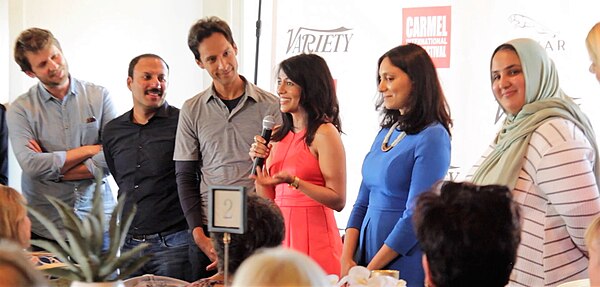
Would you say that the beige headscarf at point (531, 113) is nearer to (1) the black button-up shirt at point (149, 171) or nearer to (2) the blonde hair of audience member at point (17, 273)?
(1) the black button-up shirt at point (149, 171)

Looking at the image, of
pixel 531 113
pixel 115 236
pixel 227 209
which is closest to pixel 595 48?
pixel 531 113

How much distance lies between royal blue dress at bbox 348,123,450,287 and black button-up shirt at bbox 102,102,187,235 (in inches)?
40.6

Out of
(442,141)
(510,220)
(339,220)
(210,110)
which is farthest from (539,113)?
(339,220)

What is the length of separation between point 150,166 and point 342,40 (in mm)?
1555

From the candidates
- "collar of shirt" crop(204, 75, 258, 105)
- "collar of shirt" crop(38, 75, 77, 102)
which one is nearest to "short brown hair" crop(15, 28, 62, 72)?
"collar of shirt" crop(38, 75, 77, 102)

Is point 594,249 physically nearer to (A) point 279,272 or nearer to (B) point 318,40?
(A) point 279,272

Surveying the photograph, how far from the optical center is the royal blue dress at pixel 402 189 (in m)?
3.02

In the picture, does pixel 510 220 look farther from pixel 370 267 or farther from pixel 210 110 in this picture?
pixel 210 110

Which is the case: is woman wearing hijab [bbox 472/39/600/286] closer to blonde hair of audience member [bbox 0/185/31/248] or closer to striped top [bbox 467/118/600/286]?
striped top [bbox 467/118/600/286]

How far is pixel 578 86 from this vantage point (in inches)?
168

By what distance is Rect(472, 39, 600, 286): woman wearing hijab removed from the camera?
104 inches

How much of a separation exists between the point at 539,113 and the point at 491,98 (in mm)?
1739

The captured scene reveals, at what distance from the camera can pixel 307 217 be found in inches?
130

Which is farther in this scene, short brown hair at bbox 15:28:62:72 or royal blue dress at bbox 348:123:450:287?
short brown hair at bbox 15:28:62:72
